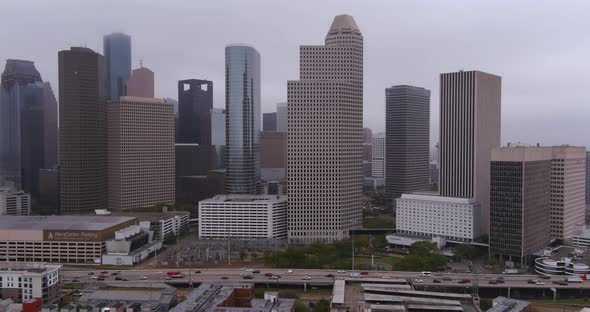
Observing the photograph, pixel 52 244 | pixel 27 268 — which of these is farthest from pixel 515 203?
pixel 52 244

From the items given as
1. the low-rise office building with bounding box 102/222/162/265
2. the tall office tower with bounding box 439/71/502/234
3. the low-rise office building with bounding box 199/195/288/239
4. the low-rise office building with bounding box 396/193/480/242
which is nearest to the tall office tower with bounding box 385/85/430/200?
the tall office tower with bounding box 439/71/502/234

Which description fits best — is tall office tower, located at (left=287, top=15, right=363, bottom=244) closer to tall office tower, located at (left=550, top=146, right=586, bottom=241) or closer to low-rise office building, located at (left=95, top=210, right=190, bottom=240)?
low-rise office building, located at (left=95, top=210, right=190, bottom=240)

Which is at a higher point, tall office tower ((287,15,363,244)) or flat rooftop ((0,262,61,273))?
tall office tower ((287,15,363,244))

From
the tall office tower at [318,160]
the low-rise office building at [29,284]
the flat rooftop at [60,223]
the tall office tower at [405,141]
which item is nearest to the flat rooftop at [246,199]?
the tall office tower at [318,160]

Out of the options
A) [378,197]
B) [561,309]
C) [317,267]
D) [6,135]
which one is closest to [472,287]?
[561,309]

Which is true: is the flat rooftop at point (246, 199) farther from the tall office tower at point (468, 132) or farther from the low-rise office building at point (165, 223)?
the tall office tower at point (468, 132)

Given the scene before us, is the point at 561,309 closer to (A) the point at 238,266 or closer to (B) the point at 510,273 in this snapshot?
(B) the point at 510,273
